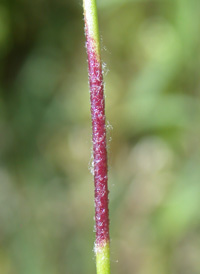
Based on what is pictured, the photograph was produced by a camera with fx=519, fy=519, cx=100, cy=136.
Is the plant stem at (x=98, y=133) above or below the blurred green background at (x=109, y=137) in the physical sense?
above

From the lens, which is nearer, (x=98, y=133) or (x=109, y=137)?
(x=98, y=133)

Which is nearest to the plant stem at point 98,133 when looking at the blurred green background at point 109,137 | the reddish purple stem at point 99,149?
the reddish purple stem at point 99,149

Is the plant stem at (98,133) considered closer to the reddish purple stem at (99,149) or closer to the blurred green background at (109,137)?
the reddish purple stem at (99,149)

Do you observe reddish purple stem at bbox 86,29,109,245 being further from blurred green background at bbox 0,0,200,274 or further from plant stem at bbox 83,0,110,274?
blurred green background at bbox 0,0,200,274

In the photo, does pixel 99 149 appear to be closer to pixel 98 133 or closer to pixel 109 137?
pixel 98 133

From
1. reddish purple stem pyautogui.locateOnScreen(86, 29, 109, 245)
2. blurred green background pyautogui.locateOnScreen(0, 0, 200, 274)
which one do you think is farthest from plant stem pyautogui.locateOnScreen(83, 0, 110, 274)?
blurred green background pyautogui.locateOnScreen(0, 0, 200, 274)

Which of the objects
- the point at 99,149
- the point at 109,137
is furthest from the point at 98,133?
the point at 109,137
